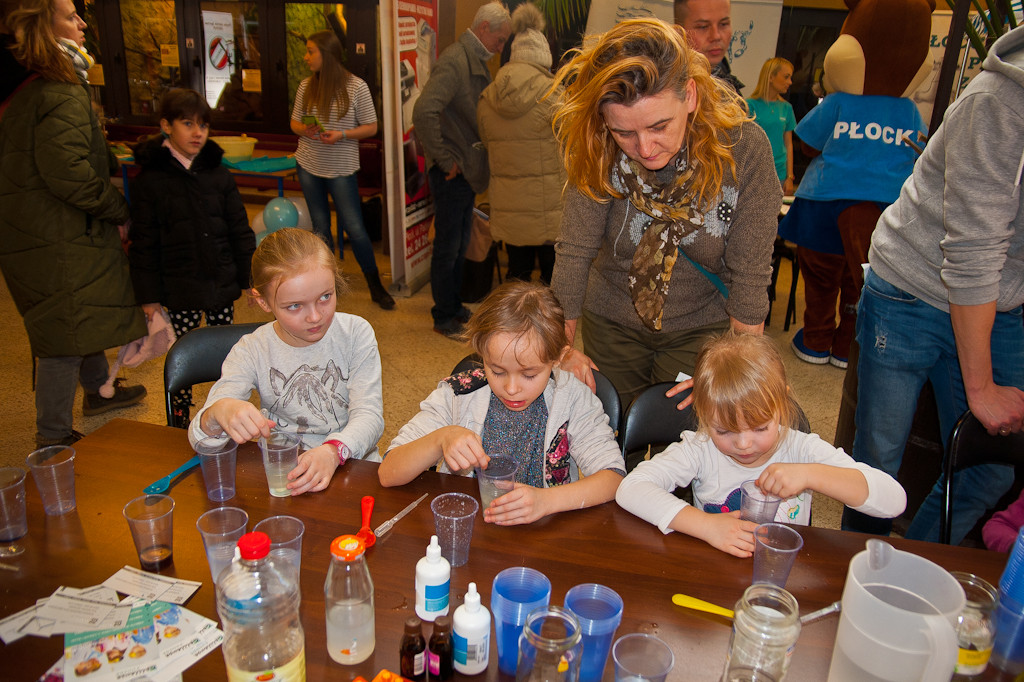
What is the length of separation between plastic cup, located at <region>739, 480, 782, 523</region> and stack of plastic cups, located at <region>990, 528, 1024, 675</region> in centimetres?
38

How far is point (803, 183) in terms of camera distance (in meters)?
4.40

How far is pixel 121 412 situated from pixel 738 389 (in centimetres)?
337

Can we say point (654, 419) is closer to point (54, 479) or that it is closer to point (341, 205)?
point (54, 479)

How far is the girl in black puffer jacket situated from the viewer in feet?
10.1

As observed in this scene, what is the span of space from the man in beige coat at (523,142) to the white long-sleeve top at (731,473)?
2783mm

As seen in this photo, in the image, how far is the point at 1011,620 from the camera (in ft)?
3.74

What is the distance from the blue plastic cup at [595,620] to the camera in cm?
102

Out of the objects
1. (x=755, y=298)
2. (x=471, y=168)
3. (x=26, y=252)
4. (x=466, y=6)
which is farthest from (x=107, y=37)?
(x=755, y=298)

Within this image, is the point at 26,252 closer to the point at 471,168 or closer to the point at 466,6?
the point at 471,168

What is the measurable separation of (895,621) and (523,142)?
4.03 metres

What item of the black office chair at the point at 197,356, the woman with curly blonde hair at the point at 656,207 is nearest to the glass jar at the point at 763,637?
the woman with curly blonde hair at the point at 656,207

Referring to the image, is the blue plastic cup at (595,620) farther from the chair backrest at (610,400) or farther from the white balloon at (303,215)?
the white balloon at (303,215)

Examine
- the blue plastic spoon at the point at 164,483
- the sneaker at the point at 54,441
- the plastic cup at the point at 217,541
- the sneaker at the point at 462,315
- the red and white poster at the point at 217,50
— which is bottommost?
the sneaker at the point at 54,441

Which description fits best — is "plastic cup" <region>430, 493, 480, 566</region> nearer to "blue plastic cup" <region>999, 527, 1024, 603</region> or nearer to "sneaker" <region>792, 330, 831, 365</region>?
"blue plastic cup" <region>999, 527, 1024, 603</region>
